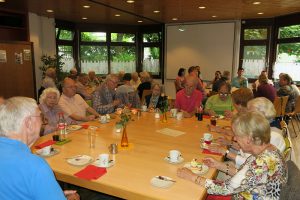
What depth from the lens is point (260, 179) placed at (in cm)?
154

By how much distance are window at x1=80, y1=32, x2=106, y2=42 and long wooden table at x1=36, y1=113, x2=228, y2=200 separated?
6.88 metres

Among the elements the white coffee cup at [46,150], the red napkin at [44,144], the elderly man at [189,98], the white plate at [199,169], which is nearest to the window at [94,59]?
the elderly man at [189,98]

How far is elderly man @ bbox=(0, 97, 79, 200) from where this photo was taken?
1123 millimetres

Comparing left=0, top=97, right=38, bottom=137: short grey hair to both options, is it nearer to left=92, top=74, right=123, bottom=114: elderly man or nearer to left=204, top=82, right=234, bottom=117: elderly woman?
left=92, top=74, right=123, bottom=114: elderly man

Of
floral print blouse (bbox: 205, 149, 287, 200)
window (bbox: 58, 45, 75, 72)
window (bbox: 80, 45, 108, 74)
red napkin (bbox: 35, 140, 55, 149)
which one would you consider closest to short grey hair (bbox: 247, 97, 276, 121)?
floral print blouse (bbox: 205, 149, 287, 200)

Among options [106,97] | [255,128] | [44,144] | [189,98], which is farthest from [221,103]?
[44,144]

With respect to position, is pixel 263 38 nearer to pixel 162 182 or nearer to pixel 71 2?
pixel 71 2

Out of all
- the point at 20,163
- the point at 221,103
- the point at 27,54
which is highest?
the point at 27,54

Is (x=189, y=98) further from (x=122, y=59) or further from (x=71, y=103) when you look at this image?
(x=122, y=59)

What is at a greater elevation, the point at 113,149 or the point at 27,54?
the point at 27,54

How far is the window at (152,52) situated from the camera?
391 inches

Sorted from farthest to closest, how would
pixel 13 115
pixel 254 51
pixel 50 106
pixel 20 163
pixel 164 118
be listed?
pixel 254 51 → pixel 164 118 → pixel 50 106 → pixel 13 115 → pixel 20 163

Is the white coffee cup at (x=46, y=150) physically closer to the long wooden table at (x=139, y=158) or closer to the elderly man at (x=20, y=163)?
the long wooden table at (x=139, y=158)

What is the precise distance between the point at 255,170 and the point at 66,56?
27.8ft
